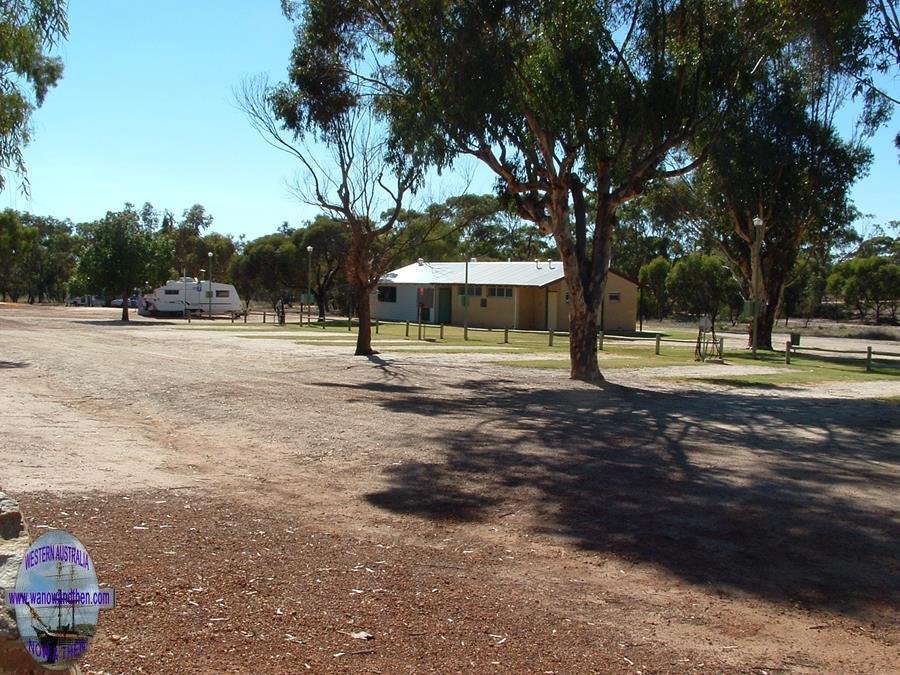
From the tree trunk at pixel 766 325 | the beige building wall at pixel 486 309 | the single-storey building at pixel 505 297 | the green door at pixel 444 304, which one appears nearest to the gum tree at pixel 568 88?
the tree trunk at pixel 766 325

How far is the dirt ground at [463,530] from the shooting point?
4578 mm

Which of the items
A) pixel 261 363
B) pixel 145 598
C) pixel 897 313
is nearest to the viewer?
pixel 145 598

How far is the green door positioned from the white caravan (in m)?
18.8

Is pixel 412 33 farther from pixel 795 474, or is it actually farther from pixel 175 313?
pixel 175 313

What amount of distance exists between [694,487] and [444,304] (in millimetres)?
48131

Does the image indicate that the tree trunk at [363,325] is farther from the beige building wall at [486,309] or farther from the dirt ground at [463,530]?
the beige building wall at [486,309]

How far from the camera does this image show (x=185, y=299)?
6259cm

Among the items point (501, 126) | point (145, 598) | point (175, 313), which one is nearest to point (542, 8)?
point (501, 126)

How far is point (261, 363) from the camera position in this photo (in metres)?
22.5

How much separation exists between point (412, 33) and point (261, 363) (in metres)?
9.58

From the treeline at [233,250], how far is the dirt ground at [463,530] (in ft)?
47.3

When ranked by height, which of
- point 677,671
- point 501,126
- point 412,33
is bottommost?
point 677,671

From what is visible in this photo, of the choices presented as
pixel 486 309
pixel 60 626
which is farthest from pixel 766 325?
pixel 60 626

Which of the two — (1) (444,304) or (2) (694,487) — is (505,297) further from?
(2) (694,487)
